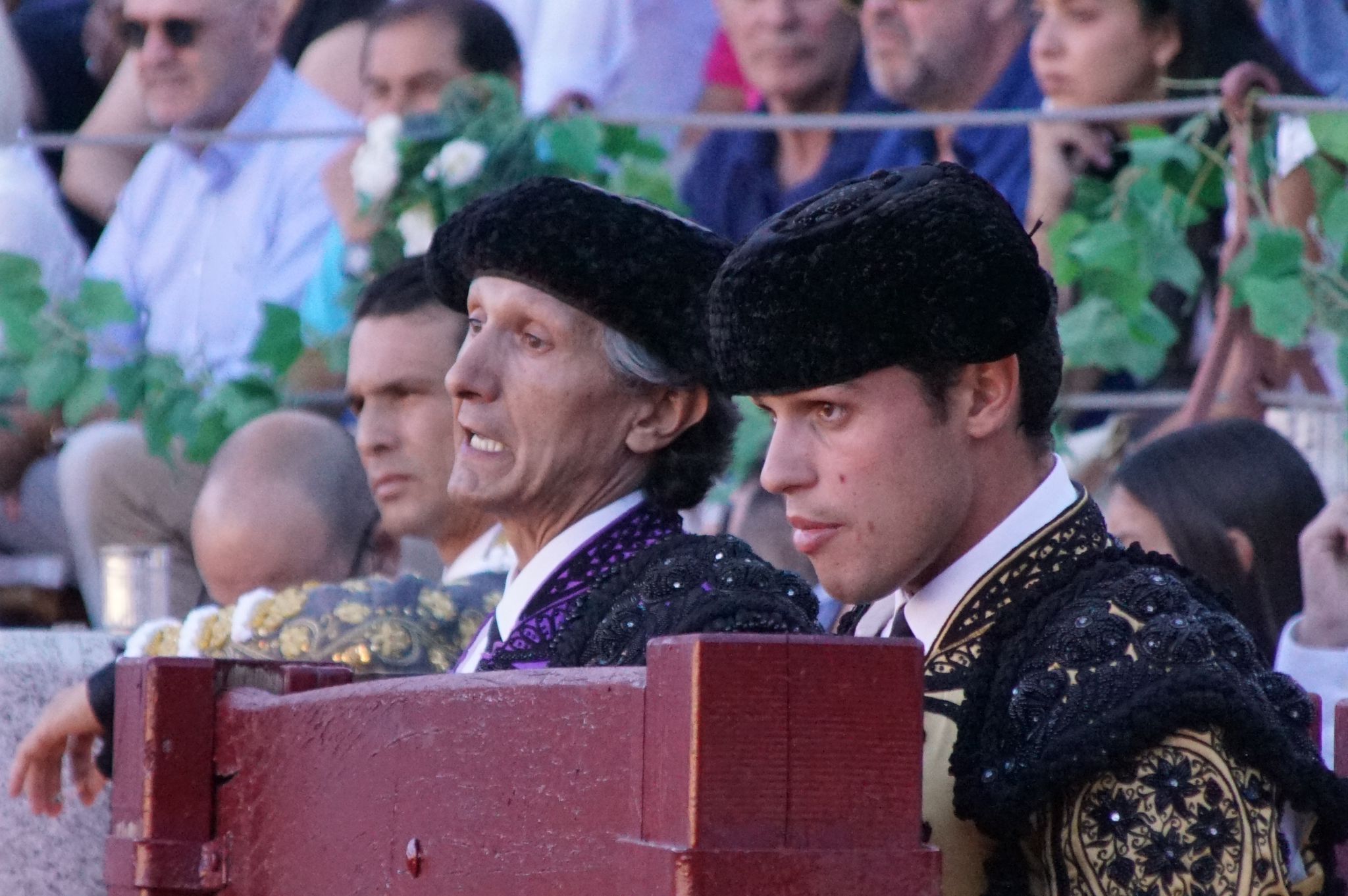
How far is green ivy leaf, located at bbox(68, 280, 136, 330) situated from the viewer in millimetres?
5562

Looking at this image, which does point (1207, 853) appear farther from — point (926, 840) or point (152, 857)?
point (152, 857)

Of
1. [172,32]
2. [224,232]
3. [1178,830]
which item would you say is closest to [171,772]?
[1178,830]

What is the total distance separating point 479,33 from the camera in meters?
5.84

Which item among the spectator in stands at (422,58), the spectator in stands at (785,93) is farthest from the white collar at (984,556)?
the spectator in stands at (422,58)

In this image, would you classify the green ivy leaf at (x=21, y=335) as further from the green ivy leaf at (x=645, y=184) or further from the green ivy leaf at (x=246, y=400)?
the green ivy leaf at (x=645, y=184)

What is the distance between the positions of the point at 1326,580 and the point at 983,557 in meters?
1.70

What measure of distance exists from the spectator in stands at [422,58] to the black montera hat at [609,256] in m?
2.85

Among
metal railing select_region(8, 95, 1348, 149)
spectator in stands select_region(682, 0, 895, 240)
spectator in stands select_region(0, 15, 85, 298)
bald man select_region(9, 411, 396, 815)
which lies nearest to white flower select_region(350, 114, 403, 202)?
metal railing select_region(8, 95, 1348, 149)

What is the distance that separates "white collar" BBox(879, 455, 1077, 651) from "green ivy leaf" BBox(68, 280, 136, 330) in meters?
3.71

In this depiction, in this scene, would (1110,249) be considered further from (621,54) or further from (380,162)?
(621,54)

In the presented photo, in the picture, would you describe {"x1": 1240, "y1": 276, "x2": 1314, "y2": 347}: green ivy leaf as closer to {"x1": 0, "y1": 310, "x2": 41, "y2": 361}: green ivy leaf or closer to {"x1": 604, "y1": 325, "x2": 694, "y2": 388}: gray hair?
{"x1": 604, "y1": 325, "x2": 694, "y2": 388}: gray hair

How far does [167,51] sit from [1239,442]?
376cm

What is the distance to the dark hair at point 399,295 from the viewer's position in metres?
4.05

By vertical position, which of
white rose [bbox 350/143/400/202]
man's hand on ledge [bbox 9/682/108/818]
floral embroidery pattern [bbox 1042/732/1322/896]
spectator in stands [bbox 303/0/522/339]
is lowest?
floral embroidery pattern [bbox 1042/732/1322/896]
